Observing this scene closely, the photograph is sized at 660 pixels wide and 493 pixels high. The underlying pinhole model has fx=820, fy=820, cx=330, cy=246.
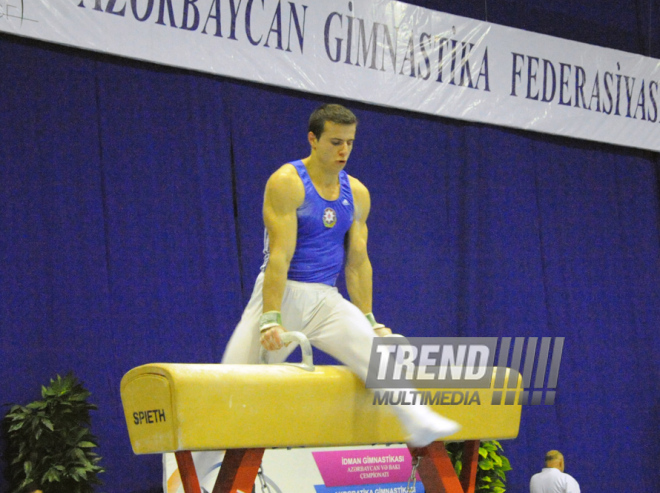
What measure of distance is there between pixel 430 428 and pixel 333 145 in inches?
54.6

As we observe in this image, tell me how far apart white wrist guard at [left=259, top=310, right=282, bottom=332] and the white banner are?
3.66 m

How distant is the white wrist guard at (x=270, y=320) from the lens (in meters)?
3.58

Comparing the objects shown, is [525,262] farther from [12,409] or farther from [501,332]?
[12,409]

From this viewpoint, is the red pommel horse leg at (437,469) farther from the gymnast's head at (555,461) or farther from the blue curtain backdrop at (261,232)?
the gymnast's head at (555,461)

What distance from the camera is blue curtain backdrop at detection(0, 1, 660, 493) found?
20.5 feet

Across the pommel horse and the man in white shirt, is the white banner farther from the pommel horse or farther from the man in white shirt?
the pommel horse

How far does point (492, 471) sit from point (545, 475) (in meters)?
0.47

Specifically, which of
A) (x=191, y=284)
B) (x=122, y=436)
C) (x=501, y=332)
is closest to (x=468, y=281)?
(x=501, y=332)

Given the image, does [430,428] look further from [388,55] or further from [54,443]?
[388,55]

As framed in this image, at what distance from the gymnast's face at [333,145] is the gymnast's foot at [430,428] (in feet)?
4.06

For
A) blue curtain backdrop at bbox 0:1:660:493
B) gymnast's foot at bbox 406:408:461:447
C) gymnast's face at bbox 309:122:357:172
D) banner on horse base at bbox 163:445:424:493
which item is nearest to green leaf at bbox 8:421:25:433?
blue curtain backdrop at bbox 0:1:660:493

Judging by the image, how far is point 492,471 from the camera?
7.40 metres

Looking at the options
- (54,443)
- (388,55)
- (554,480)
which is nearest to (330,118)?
(54,443)

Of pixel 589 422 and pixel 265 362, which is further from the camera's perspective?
pixel 589 422
